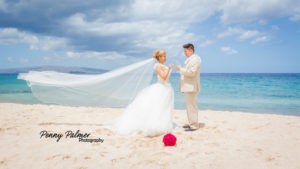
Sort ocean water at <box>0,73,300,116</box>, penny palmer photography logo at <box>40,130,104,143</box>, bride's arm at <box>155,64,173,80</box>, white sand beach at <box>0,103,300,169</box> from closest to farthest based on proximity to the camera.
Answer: white sand beach at <box>0,103,300,169</box>
penny palmer photography logo at <box>40,130,104,143</box>
bride's arm at <box>155,64,173,80</box>
ocean water at <box>0,73,300,116</box>

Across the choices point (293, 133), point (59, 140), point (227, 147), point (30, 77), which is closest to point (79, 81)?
point (30, 77)

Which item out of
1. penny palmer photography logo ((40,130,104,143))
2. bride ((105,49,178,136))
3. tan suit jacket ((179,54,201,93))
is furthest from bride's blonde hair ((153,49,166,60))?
penny palmer photography logo ((40,130,104,143))

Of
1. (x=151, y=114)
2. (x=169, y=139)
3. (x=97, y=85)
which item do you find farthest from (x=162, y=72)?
(x=97, y=85)

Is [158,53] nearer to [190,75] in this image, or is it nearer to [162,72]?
[162,72]

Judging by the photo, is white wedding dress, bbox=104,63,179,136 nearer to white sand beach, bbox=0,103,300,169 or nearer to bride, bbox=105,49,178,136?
bride, bbox=105,49,178,136

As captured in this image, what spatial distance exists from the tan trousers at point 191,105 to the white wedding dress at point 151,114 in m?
0.44

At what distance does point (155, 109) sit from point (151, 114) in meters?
0.16

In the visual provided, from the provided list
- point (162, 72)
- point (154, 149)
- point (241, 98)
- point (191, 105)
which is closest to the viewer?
point (154, 149)

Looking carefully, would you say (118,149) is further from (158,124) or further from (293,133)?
(293,133)

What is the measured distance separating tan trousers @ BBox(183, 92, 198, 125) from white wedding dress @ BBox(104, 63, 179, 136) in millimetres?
442

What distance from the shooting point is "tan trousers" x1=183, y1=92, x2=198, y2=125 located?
5297mm

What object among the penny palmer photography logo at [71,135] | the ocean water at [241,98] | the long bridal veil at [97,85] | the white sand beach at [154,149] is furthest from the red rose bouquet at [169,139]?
the ocean water at [241,98]

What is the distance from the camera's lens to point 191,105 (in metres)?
5.40

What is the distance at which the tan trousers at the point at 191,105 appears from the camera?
5297 millimetres
